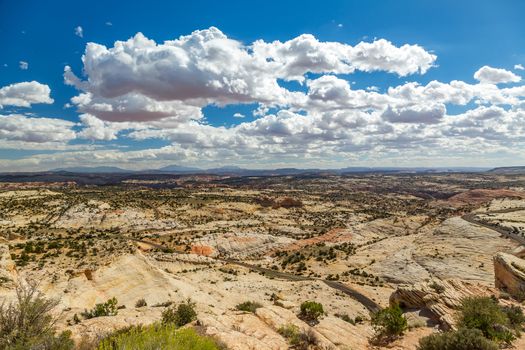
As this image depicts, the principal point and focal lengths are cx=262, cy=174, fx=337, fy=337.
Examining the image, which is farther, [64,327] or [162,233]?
[162,233]

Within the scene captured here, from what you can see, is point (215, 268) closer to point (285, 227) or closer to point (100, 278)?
point (100, 278)

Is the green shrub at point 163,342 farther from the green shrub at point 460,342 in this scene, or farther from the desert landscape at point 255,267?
the green shrub at point 460,342

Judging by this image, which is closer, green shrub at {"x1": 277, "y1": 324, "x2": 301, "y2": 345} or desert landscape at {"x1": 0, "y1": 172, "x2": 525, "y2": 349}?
green shrub at {"x1": 277, "y1": 324, "x2": 301, "y2": 345}

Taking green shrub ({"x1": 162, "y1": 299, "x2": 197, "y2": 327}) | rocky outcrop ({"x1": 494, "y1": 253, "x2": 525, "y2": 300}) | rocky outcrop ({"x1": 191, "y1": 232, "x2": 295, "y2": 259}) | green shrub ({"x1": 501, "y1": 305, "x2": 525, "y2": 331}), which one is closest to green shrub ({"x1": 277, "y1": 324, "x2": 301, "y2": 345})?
green shrub ({"x1": 162, "y1": 299, "x2": 197, "y2": 327})

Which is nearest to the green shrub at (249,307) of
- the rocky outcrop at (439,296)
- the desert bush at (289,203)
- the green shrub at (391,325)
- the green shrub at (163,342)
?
the green shrub at (391,325)

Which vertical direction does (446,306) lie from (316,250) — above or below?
above

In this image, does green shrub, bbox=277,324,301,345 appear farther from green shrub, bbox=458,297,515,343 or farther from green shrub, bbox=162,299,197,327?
green shrub, bbox=458,297,515,343

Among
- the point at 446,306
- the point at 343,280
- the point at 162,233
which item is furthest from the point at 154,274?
the point at 162,233
